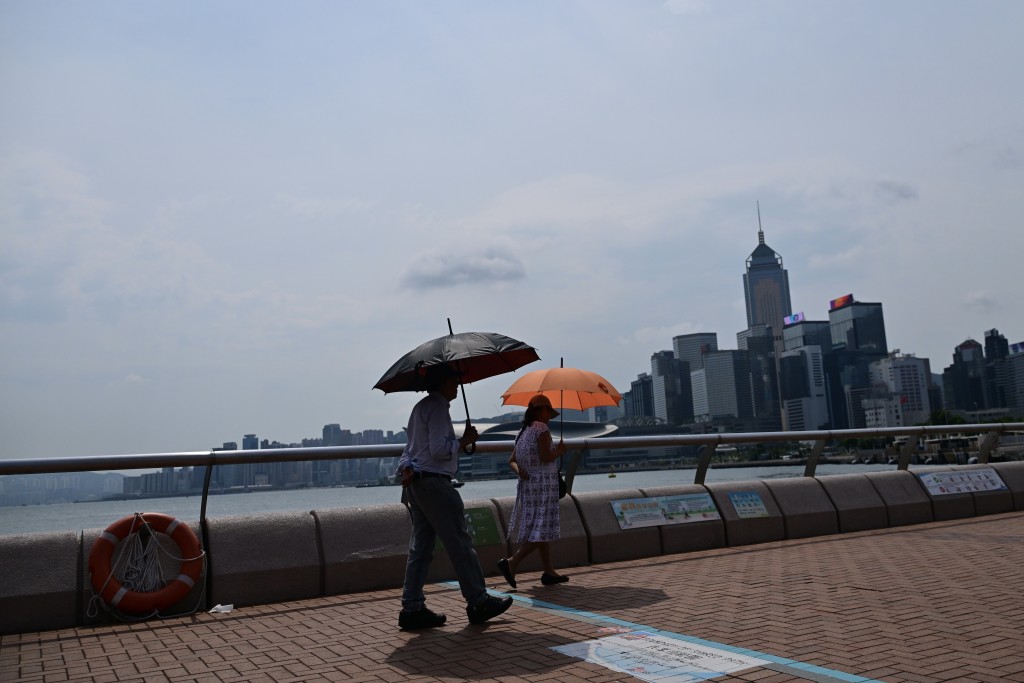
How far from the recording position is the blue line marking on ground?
4.50 meters

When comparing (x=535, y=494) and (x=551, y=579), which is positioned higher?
(x=535, y=494)

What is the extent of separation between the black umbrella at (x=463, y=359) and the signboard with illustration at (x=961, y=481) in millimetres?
8039

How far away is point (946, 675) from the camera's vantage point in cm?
446

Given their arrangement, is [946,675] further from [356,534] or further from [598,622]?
[356,534]

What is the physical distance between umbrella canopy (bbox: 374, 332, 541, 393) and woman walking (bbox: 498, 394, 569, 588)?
3.93ft

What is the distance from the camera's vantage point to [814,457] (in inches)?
453

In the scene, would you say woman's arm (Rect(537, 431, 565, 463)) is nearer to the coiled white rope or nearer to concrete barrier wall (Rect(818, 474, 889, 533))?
the coiled white rope

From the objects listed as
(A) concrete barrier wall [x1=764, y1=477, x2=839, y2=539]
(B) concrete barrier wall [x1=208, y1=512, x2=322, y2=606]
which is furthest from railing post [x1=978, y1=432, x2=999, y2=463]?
(B) concrete barrier wall [x1=208, y1=512, x2=322, y2=606]

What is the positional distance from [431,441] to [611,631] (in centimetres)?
174

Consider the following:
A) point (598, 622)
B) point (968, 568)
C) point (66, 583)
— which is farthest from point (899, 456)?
point (66, 583)

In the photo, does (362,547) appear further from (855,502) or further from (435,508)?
(855,502)

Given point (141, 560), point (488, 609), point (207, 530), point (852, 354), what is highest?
point (852, 354)

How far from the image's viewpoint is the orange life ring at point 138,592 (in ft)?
21.6

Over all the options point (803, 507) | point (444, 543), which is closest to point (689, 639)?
point (444, 543)
